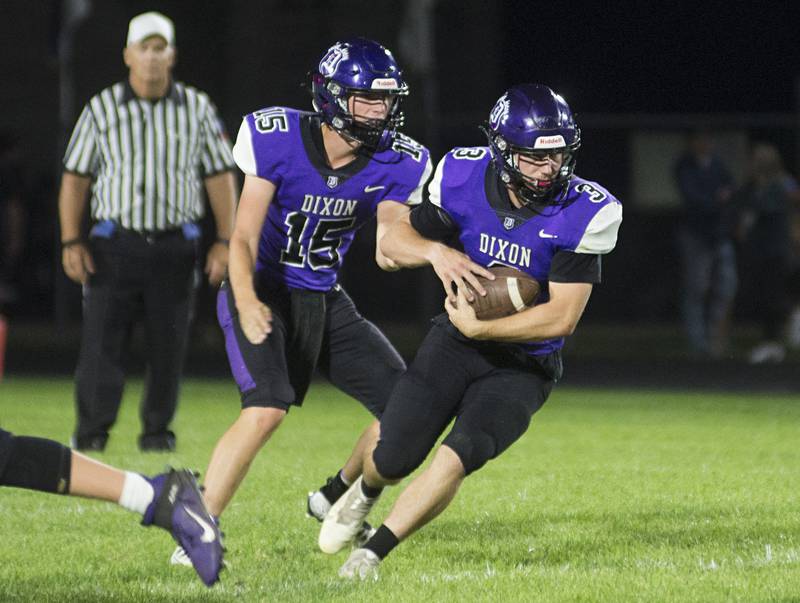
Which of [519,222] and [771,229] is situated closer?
[519,222]

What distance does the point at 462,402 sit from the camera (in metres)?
4.93

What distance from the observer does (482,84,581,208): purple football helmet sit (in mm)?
4762

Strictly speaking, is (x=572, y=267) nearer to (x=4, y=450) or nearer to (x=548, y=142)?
(x=548, y=142)

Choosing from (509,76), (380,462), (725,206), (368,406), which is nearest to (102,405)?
(368,406)

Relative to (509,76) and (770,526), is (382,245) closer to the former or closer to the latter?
(770,526)

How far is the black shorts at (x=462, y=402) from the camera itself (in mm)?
4746

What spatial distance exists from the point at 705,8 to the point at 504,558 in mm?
18433

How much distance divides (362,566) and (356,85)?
163 cm

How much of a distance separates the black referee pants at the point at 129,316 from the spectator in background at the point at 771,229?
270 inches

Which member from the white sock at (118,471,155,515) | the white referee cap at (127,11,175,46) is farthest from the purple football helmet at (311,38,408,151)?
the white referee cap at (127,11,175,46)

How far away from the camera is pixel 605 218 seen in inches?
191

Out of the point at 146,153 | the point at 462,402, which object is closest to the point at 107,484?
the point at 462,402

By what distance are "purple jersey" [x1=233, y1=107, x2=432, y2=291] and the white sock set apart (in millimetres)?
1371

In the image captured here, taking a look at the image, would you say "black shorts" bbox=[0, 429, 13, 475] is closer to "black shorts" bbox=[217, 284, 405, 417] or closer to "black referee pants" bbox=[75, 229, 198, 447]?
"black shorts" bbox=[217, 284, 405, 417]
